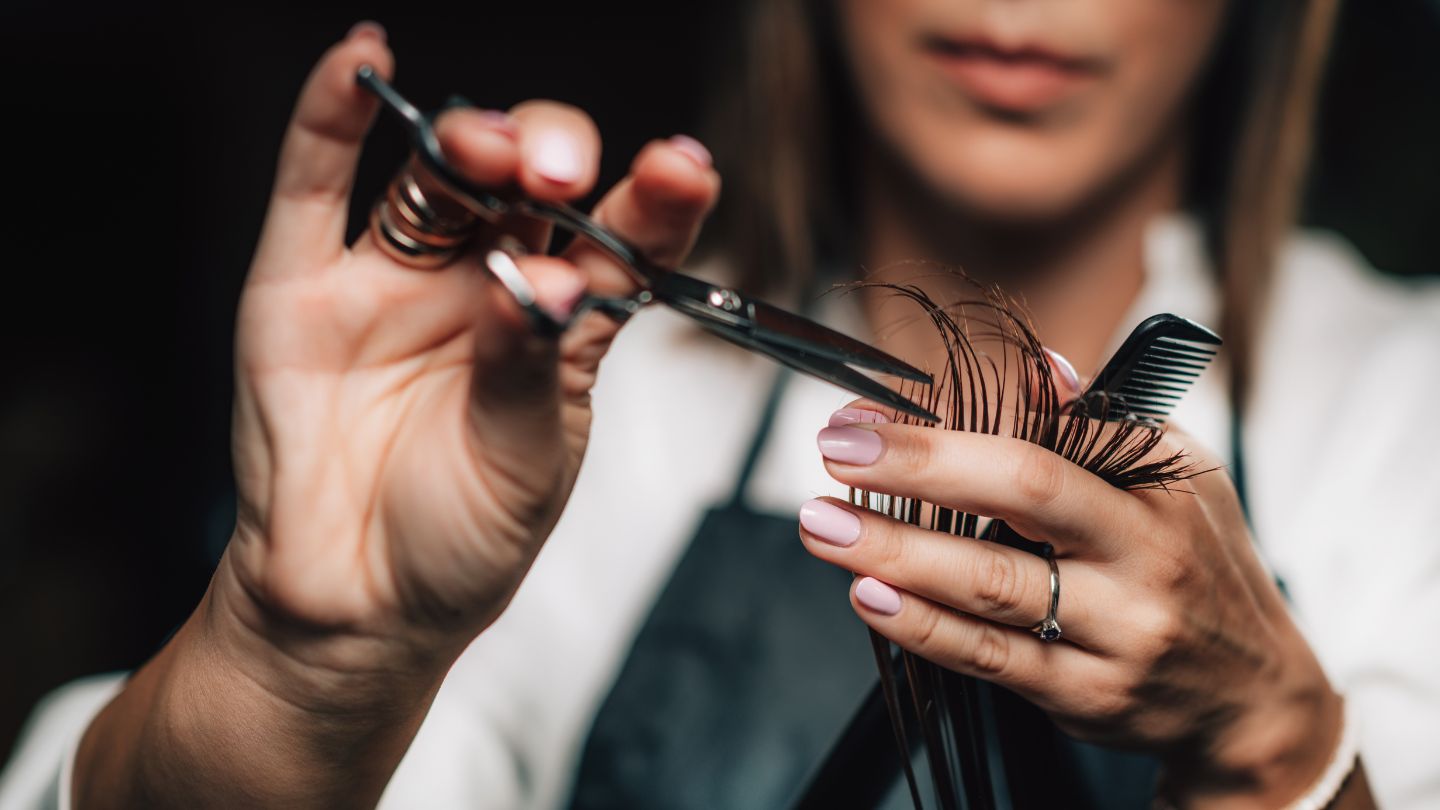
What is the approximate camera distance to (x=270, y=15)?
1521 mm

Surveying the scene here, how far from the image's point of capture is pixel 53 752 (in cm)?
68

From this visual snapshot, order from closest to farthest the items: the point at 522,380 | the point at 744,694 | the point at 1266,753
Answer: the point at 522,380 < the point at 1266,753 < the point at 744,694

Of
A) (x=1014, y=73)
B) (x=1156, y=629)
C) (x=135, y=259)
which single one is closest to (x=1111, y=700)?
(x=1156, y=629)

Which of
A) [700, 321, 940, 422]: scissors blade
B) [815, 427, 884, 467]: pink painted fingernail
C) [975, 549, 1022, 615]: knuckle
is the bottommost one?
[975, 549, 1022, 615]: knuckle

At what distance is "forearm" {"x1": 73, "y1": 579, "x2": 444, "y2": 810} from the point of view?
0.49 metres

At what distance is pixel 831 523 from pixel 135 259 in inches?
48.5

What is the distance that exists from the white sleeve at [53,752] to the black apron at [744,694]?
34cm

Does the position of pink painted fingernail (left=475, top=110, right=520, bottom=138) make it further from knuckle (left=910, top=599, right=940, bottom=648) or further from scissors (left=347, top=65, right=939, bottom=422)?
knuckle (left=910, top=599, right=940, bottom=648)

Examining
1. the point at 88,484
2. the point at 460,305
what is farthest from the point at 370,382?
the point at 88,484

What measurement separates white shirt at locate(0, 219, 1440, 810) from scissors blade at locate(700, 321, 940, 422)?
393mm

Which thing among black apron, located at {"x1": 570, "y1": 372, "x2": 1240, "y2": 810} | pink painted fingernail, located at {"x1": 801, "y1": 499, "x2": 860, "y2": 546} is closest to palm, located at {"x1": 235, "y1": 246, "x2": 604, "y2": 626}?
pink painted fingernail, located at {"x1": 801, "y1": 499, "x2": 860, "y2": 546}

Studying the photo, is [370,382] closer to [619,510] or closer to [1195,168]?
[619,510]

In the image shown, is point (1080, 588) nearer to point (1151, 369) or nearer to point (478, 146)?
point (1151, 369)

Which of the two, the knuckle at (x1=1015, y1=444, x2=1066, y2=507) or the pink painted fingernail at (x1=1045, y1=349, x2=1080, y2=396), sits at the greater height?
the pink painted fingernail at (x1=1045, y1=349, x2=1080, y2=396)
